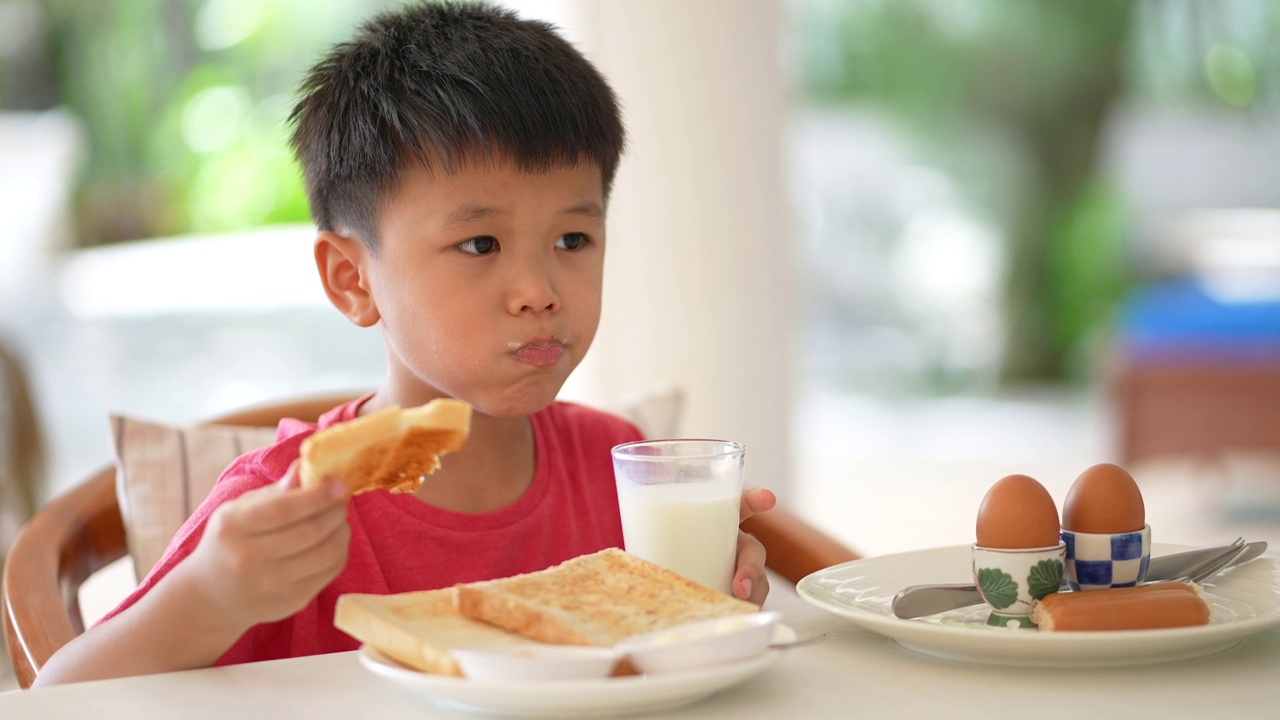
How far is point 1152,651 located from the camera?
75 centimetres

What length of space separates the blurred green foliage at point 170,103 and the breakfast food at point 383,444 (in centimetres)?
444

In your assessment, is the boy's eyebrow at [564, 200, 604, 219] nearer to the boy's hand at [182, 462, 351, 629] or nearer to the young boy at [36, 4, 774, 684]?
the young boy at [36, 4, 774, 684]

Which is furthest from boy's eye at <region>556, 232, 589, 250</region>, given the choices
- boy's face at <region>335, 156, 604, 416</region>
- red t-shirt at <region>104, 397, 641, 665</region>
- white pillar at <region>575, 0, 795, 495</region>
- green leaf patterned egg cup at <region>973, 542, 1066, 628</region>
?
white pillar at <region>575, 0, 795, 495</region>

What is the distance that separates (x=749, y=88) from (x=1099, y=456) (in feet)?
11.9

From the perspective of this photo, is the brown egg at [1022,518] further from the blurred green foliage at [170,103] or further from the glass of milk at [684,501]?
the blurred green foliage at [170,103]

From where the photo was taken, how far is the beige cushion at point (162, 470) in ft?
4.30

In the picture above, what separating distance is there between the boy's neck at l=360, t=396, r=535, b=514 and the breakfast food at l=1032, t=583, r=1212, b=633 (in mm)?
589

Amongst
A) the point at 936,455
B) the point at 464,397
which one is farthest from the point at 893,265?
the point at 464,397

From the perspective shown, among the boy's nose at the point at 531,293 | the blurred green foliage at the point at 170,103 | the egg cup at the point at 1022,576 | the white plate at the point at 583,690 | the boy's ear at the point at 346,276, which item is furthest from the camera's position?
the blurred green foliage at the point at 170,103

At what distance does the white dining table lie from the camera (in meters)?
0.70

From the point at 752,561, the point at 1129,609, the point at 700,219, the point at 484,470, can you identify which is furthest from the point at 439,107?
the point at 700,219

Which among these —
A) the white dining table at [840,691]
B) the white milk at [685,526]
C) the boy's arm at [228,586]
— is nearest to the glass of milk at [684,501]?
the white milk at [685,526]

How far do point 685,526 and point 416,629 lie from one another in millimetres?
225

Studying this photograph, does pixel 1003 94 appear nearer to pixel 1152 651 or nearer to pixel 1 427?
pixel 1 427
